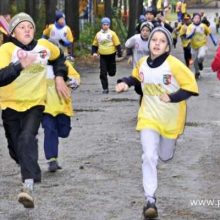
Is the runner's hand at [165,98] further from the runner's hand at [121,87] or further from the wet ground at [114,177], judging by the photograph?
the wet ground at [114,177]

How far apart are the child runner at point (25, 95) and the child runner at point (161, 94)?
0.89m

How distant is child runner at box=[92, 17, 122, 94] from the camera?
18703mm

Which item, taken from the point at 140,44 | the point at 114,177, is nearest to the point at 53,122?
the point at 114,177

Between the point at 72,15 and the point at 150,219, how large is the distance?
83.2 feet

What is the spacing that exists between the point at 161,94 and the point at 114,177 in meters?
1.98

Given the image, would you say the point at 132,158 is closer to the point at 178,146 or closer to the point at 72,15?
the point at 178,146

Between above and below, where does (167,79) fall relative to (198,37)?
above

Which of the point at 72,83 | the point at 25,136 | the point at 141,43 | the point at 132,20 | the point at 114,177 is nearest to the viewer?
the point at 25,136

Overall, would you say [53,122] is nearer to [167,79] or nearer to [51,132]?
[51,132]

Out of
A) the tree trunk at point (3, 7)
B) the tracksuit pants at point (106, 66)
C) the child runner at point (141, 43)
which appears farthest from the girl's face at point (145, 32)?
the tree trunk at point (3, 7)

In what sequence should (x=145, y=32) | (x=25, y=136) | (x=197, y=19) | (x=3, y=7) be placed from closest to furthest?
(x=25, y=136) → (x=145, y=32) → (x=3, y=7) → (x=197, y=19)

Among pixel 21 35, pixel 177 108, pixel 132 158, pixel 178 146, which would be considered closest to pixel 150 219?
pixel 177 108

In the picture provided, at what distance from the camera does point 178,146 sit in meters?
11.2

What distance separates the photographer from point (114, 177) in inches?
359
